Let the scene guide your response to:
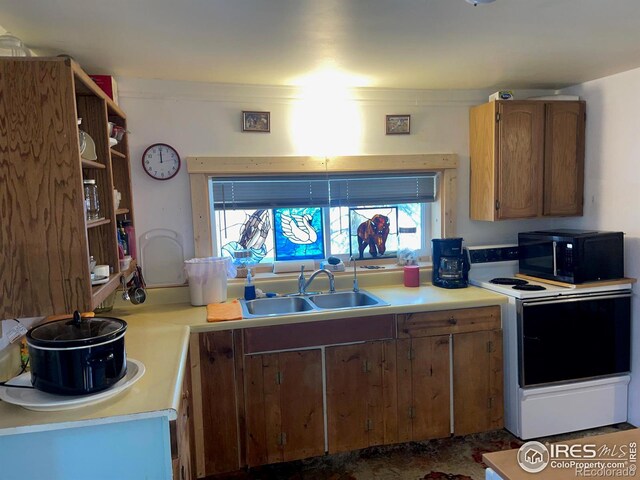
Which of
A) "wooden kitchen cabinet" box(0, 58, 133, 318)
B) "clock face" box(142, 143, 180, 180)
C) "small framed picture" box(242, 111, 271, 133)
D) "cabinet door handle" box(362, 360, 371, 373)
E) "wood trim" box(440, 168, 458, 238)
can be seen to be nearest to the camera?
"wooden kitchen cabinet" box(0, 58, 133, 318)

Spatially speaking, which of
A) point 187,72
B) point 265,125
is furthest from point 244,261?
point 187,72

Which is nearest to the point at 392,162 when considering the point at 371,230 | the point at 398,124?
the point at 398,124

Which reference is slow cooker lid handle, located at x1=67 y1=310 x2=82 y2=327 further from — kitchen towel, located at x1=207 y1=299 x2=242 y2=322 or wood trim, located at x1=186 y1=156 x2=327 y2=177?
wood trim, located at x1=186 y1=156 x2=327 y2=177

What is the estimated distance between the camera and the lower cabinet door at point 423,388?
2561 mm

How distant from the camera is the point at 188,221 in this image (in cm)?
283

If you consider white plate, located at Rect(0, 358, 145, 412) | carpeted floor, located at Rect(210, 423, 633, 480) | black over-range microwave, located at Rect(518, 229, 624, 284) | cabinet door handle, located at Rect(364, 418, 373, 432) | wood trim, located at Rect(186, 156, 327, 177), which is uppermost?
Answer: wood trim, located at Rect(186, 156, 327, 177)

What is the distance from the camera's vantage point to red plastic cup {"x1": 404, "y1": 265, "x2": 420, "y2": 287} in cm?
301

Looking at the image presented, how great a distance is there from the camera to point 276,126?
115 inches

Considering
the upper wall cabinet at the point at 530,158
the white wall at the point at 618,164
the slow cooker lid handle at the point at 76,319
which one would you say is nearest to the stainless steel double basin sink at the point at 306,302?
the upper wall cabinet at the point at 530,158

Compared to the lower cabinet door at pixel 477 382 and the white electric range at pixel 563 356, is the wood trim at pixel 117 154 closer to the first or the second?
the lower cabinet door at pixel 477 382

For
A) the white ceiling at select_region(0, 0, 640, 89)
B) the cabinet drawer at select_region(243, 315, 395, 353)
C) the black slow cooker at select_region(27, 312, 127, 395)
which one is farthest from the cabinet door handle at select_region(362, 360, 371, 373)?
the white ceiling at select_region(0, 0, 640, 89)

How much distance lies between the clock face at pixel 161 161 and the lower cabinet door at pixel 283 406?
1.23 m

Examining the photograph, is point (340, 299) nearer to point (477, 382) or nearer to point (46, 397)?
point (477, 382)

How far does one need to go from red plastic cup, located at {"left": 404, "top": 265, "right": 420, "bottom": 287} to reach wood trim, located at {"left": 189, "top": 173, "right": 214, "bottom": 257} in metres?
1.30
